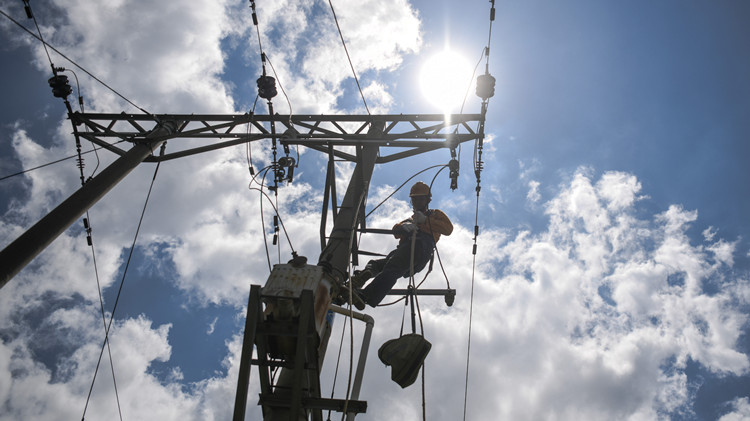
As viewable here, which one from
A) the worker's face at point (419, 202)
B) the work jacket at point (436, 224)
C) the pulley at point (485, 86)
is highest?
the pulley at point (485, 86)

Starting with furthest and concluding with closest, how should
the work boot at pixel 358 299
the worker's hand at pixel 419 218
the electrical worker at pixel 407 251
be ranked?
the worker's hand at pixel 419 218 → the electrical worker at pixel 407 251 → the work boot at pixel 358 299

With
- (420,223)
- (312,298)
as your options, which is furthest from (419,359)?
(420,223)

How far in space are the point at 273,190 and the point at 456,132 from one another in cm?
275

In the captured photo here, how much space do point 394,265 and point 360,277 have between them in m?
0.58

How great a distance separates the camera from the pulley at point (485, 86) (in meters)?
6.54

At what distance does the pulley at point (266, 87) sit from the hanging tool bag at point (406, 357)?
451 centimetres

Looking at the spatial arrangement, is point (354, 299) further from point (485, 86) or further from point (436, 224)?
point (485, 86)

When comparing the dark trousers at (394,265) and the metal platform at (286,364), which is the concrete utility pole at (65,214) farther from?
the dark trousers at (394,265)

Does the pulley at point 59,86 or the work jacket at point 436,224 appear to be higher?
the pulley at point 59,86

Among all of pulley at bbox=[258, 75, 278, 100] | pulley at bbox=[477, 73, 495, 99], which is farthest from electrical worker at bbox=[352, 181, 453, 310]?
pulley at bbox=[258, 75, 278, 100]

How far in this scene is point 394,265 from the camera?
5160 millimetres

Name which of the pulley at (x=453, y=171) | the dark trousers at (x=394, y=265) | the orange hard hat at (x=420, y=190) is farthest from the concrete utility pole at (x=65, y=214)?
the pulley at (x=453, y=171)

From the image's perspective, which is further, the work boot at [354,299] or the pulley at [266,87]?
the pulley at [266,87]

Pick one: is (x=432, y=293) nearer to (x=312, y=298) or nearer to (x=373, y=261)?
(x=373, y=261)
